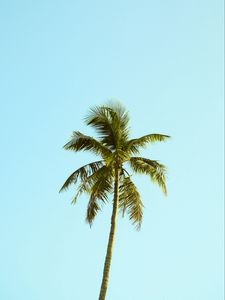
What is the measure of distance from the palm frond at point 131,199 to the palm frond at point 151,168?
33.3 inches

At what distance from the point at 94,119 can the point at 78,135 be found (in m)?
1.18

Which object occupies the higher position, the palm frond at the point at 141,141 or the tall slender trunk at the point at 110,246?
the palm frond at the point at 141,141

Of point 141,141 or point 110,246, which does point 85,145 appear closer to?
point 141,141

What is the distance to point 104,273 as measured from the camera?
64.3ft

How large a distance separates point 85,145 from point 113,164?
1786mm

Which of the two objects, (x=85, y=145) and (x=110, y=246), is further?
(x=85, y=145)

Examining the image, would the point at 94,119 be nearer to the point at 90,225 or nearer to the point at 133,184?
the point at 133,184

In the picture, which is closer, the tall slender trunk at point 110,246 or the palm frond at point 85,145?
the tall slender trunk at point 110,246

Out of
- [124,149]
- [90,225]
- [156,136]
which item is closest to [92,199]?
[90,225]

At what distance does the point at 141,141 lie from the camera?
23.1 meters

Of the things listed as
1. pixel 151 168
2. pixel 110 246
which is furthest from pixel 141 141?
pixel 110 246

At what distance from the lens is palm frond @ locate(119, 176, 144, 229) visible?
75.4 feet

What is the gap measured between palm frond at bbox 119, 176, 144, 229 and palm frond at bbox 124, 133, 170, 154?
1421mm

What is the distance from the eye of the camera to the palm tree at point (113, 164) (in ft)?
73.7
